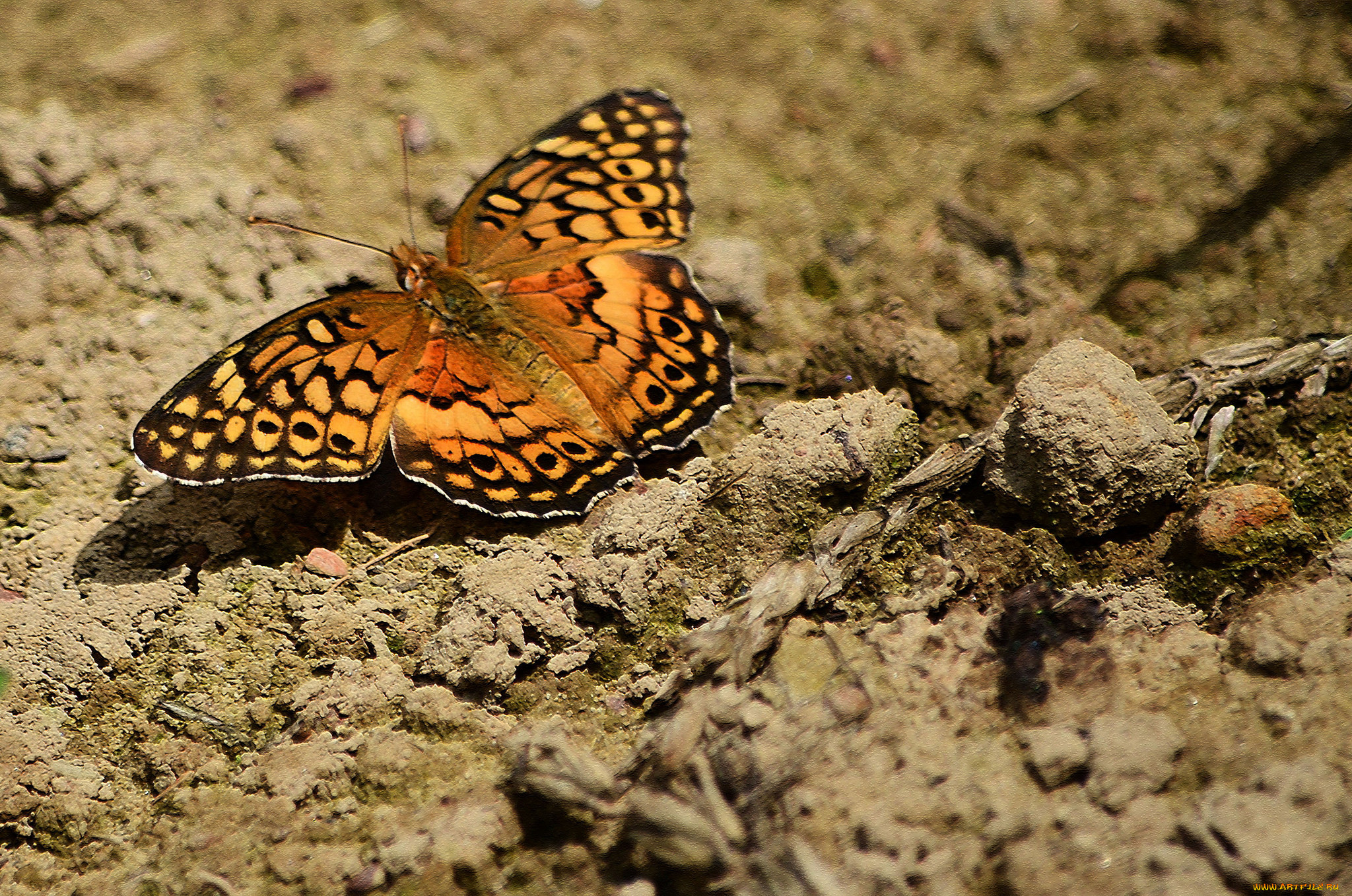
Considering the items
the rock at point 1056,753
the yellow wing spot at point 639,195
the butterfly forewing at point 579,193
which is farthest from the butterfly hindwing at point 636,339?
the rock at point 1056,753

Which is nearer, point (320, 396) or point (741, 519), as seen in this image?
point (741, 519)

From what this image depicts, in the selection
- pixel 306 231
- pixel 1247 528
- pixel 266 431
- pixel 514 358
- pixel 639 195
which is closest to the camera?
pixel 1247 528

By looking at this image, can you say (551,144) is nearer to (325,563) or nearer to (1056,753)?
(325,563)

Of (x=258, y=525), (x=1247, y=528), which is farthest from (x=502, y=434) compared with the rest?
(x=1247, y=528)

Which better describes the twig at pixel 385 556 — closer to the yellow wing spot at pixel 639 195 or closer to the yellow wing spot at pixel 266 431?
the yellow wing spot at pixel 266 431

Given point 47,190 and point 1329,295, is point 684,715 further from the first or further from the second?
point 47,190

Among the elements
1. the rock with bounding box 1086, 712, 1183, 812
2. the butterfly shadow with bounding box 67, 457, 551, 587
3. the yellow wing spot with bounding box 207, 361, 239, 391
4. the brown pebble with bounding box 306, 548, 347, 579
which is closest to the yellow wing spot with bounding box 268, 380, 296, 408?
the yellow wing spot with bounding box 207, 361, 239, 391

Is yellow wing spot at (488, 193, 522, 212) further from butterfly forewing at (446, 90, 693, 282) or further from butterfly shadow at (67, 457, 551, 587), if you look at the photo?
butterfly shadow at (67, 457, 551, 587)
